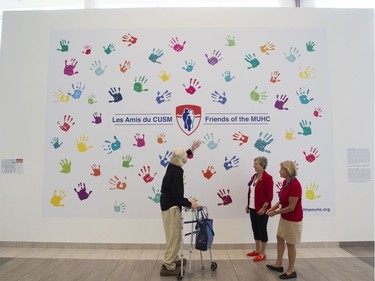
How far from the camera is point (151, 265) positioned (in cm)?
359

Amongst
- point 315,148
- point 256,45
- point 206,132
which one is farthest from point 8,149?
point 315,148

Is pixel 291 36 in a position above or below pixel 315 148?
above

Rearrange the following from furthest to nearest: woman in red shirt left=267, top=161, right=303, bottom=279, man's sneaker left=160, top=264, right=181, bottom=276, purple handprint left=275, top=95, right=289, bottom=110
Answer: purple handprint left=275, top=95, right=289, bottom=110, man's sneaker left=160, top=264, right=181, bottom=276, woman in red shirt left=267, top=161, right=303, bottom=279

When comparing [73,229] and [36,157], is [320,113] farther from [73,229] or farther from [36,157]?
[36,157]

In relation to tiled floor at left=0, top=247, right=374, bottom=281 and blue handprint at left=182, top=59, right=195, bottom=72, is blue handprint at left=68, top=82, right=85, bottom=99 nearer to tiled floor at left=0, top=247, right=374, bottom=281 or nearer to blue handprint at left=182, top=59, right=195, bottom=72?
blue handprint at left=182, top=59, right=195, bottom=72

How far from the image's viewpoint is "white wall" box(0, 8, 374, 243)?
14.2 ft

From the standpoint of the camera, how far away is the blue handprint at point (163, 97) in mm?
4438

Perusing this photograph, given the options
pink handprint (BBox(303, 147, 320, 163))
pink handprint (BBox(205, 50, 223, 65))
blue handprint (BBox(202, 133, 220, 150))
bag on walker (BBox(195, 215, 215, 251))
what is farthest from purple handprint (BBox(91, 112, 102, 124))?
pink handprint (BBox(303, 147, 320, 163))

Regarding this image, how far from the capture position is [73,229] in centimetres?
434

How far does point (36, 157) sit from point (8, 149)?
49cm

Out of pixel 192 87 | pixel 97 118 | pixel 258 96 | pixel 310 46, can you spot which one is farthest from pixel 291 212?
pixel 97 118

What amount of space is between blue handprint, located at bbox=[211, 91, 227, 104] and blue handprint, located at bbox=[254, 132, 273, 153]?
0.78 m

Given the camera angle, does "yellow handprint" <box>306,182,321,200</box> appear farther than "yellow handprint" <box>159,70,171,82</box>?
No

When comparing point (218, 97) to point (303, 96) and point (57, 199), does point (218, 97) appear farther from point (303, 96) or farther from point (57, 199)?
point (57, 199)
